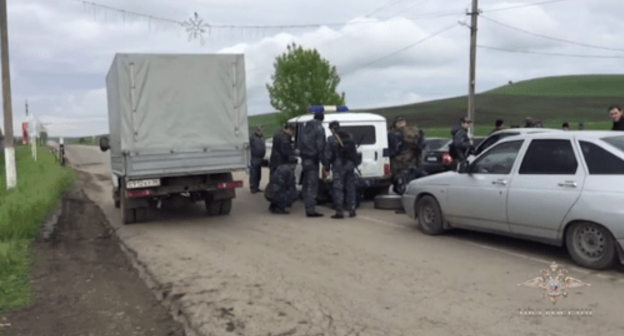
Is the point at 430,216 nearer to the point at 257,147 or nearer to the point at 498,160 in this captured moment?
the point at 498,160

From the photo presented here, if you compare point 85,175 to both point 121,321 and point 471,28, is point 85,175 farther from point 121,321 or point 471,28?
point 121,321

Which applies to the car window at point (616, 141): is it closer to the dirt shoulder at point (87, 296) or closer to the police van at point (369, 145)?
the dirt shoulder at point (87, 296)

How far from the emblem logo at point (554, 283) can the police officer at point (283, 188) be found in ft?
18.9

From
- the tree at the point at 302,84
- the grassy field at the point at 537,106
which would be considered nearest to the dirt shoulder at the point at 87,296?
the grassy field at the point at 537,106

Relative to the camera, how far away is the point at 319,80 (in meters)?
52.2

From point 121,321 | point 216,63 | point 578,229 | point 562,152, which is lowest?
point 121,321

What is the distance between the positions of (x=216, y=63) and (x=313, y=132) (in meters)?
2.14

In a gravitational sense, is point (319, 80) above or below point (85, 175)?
above

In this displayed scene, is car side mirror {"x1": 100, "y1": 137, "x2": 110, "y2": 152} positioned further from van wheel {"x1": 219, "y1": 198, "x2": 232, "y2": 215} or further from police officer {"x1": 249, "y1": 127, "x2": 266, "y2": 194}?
police officer {"x1": 249, "y1": 127, "x2": 266, "y2": 194}

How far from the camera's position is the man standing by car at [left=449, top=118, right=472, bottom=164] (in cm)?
1115

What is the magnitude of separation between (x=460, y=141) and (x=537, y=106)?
58.6 m

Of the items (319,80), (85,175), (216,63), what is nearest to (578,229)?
(216,63)

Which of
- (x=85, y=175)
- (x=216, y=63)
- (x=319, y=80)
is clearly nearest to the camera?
(x=216, y=63)

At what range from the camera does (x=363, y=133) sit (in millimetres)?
11531
